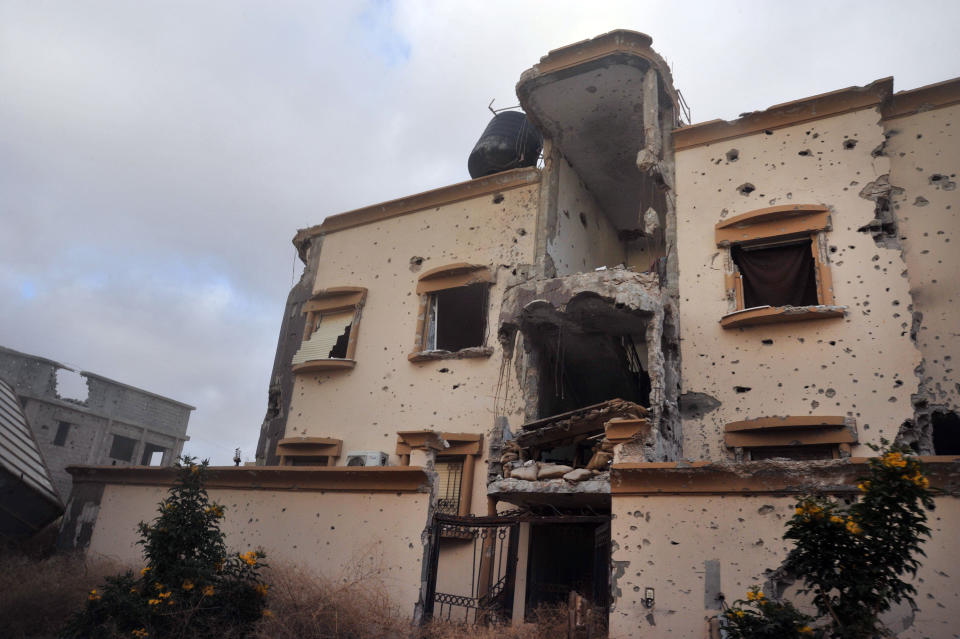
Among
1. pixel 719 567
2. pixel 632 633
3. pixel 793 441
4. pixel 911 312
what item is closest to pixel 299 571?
pixel 632 633

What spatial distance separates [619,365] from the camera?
13812 millimetres

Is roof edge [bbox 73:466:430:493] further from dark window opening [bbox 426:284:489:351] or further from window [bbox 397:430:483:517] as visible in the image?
dark window opening [bbox 426:284:489:351]

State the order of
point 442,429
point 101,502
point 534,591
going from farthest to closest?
point 442,429
point 101,502
point 534,591

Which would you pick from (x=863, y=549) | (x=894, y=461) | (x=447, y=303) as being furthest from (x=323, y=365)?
(x=894, y=461)

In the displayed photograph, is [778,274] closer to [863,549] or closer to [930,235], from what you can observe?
[930,235]

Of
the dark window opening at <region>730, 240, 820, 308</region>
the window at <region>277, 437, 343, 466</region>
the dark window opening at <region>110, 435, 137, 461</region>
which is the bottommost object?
the window at <region>277, 437, 343, 466</region>

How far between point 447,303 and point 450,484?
473cm

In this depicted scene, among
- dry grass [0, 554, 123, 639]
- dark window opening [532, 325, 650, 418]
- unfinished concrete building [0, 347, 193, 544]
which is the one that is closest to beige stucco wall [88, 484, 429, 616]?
dry grass [0, 554, 123, 639]

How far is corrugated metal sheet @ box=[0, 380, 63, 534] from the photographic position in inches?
452

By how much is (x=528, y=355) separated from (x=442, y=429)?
2.35 m

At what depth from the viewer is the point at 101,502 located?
1259 centimetres

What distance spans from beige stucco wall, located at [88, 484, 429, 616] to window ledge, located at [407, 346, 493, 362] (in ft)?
16.5

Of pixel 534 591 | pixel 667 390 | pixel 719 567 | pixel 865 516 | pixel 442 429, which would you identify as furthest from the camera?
pixel 442 429

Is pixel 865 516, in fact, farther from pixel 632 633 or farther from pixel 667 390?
pixel 667 390
